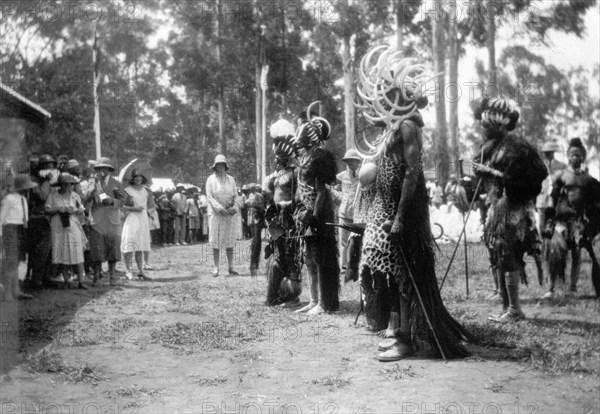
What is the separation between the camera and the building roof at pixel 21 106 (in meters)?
10.2

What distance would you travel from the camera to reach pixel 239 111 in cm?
3000

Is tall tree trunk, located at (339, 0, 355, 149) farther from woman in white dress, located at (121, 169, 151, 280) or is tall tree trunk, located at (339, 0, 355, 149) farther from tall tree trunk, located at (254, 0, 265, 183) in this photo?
woman in white dress, located at (121, 169, 151, 280)

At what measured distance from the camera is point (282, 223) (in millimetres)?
7168

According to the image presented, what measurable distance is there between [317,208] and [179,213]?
14.2m

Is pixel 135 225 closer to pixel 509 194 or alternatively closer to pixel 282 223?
pixel 282 223

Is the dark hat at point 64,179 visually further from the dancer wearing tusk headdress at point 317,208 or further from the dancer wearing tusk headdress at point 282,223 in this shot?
the dancer wearing tusk headdress at point 317,208

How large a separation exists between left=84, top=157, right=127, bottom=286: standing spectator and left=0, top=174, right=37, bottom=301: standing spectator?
1.38 metres

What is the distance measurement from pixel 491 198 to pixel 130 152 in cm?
2352

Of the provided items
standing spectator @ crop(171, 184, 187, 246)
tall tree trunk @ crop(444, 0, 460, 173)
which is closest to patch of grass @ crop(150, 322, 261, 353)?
standing spectator @ crop(171, 184, 187, 246)

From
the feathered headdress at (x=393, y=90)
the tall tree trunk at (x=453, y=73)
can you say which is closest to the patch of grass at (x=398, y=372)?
the feathered headdress at (x=393, y=90)

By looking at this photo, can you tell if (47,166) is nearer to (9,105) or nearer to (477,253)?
(9,105)

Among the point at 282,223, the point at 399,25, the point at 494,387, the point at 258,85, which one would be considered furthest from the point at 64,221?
the point at 258,85

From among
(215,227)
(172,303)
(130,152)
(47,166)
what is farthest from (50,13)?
(130,152)

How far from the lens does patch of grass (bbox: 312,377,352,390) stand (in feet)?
14.0
